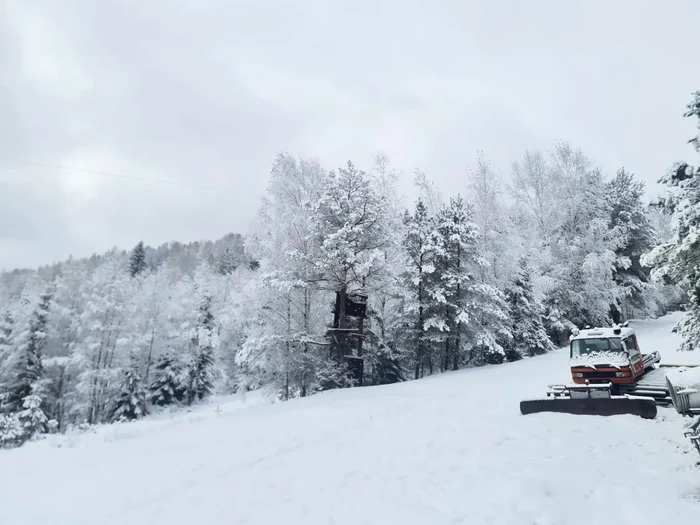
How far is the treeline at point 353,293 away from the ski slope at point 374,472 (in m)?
7.53

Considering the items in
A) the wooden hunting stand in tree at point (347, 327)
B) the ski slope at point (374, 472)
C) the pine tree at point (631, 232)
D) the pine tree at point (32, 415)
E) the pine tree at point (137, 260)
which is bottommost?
the pine tree at point (32, 415)

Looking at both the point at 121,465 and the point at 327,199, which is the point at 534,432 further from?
the point at 327,199

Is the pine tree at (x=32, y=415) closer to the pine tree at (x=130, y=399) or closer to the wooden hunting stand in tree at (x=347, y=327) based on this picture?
the pine tree at (x=130, y=399)

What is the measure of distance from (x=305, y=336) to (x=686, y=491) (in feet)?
48.5

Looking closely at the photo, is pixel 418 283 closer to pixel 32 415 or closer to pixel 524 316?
pixel 524 316

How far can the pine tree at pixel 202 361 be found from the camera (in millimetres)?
39188

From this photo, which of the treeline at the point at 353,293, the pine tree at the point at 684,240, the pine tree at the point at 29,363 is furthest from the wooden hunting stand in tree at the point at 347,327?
the pine tree at the point at 29,363

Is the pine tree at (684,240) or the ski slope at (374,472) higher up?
the pine tree at (684,240)

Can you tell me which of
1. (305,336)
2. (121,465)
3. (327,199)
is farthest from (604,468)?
(327,199)

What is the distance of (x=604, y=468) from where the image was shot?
6941 millimetres

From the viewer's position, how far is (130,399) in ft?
110

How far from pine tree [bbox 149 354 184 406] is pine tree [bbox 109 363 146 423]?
2438 millimetres

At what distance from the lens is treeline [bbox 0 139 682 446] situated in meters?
19.7

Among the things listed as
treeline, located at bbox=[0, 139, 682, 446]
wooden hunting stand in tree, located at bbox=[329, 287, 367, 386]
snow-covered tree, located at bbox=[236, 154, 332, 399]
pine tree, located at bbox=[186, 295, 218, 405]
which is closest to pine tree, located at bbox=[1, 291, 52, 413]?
treeline, located at bbox=[0, 139, 682, 446]
